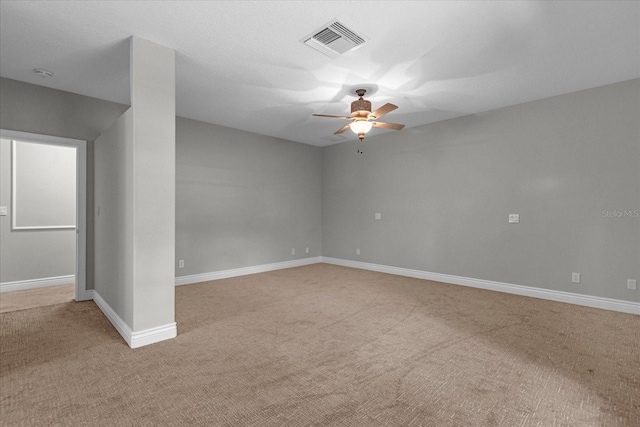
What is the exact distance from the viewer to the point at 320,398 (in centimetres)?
204

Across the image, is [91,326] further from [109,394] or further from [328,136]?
[328,136]

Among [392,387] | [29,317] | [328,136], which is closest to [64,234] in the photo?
[29,317]

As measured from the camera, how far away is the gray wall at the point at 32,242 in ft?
15.8

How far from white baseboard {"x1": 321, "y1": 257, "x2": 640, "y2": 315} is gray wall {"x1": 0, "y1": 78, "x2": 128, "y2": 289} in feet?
16.7

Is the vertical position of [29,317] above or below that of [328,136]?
below

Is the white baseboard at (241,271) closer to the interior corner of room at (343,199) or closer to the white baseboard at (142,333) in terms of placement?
the interior corner of room at (343,199)

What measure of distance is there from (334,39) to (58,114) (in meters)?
3.80

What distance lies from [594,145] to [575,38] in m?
1.83

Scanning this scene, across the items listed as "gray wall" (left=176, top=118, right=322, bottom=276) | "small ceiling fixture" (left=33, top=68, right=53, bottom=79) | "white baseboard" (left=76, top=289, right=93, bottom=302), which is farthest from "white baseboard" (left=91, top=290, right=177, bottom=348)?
"small ceiling fixture" (left=33, top=68, right=53, bottom=79)

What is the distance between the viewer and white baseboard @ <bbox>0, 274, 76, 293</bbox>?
474 centimetres

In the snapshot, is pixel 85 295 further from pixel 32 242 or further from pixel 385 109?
pixel 385 109

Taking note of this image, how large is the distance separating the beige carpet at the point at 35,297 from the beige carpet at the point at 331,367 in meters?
0.30

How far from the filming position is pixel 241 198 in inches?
241

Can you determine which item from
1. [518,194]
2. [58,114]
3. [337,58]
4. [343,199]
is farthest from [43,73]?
[518,194]
